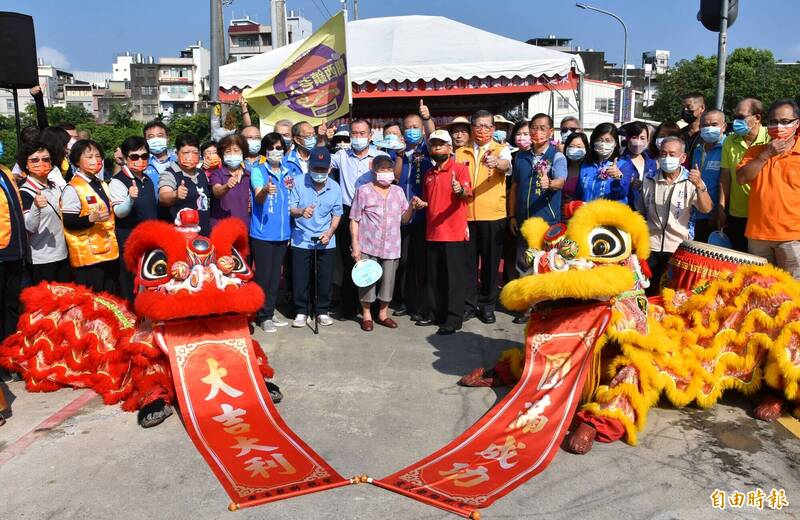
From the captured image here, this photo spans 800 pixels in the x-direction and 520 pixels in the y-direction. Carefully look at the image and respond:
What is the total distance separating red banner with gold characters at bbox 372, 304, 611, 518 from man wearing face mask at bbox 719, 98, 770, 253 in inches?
98.9

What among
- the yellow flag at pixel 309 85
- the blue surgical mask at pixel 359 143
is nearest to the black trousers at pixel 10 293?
the blue surgical mask at pixel 359 143

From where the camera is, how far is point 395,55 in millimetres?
11148

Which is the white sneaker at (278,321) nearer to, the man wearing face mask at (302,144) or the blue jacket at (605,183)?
the man wearing face mask at (302,144)

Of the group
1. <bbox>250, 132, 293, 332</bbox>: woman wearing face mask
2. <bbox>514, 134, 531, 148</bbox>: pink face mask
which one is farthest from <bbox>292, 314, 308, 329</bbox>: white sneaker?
<bbox>514, 134, 531, 148</bbox>: pink face mask

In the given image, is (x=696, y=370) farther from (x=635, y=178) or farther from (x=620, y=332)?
(x=635, y=178)

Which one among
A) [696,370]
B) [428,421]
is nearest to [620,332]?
[696,370]

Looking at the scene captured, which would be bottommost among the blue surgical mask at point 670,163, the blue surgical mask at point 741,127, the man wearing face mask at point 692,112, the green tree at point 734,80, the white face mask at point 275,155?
the blue surgical mask at point 670,163

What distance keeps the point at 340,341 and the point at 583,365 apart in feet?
8.58

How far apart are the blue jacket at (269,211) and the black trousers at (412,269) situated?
3.93ft

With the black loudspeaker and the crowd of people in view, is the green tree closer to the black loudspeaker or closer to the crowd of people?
the crowd of people

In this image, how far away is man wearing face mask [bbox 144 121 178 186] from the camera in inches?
225

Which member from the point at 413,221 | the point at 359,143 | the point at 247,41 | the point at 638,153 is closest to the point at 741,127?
the point at 638,153

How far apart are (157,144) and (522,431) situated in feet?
13.7

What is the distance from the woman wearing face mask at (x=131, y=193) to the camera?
17.2 feet
